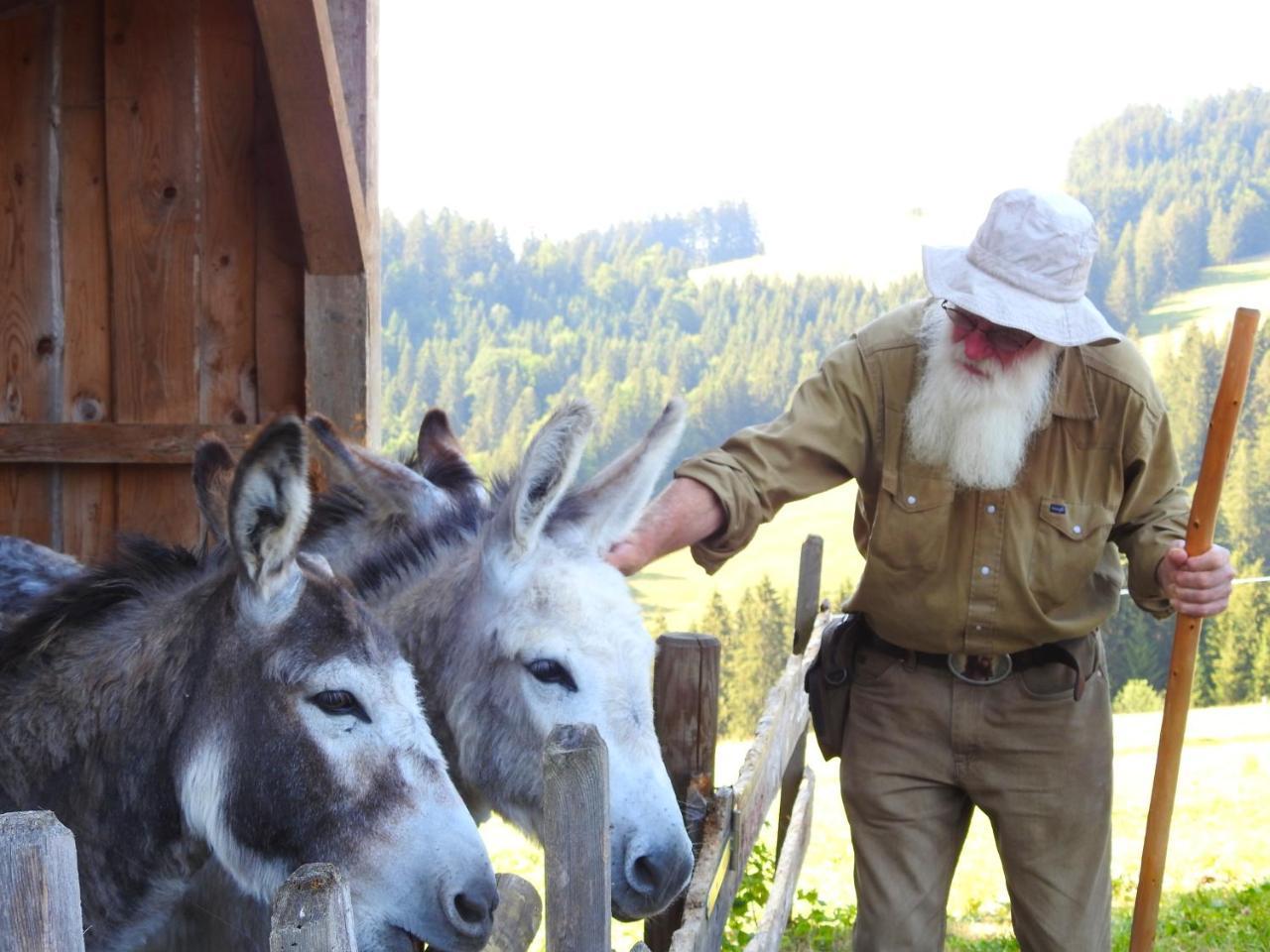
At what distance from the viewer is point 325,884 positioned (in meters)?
1.28

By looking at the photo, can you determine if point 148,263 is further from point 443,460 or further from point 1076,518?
point 1076,518

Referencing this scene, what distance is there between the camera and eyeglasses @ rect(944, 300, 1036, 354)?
10.8ft

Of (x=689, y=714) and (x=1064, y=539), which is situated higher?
(x=1064, y=539)

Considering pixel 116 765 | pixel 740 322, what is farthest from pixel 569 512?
pixel 740 322

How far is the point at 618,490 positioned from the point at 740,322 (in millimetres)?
96860

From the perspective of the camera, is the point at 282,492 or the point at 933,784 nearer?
the point at 282,492

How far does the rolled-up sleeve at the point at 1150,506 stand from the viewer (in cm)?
341

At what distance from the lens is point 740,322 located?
98688 mm

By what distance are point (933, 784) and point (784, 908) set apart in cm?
164

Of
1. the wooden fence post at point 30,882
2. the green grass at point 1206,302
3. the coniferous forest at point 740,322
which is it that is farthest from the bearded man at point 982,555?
the green grass at point 1206,302

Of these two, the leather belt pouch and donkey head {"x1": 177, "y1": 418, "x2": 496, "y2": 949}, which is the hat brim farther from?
donkey head {"x1": 177, "y1": 418, "x2": 496, "y2": 949}

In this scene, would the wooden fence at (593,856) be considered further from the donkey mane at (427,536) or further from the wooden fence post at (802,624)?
the donkey mane at (427,536)

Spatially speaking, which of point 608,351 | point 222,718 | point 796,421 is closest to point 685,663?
point 796,421

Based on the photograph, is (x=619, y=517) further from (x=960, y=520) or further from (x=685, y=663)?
(x=960, y=520)
